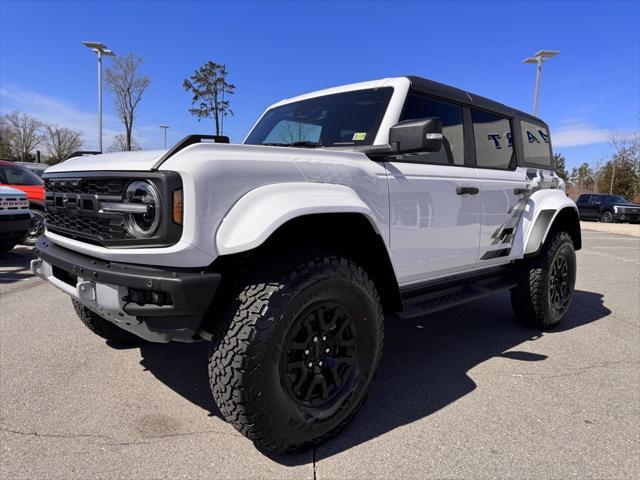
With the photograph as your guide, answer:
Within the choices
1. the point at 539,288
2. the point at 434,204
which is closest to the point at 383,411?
the point at 434,204

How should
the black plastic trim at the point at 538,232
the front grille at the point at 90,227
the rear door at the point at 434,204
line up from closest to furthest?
the front grille at the point at 90,227 < the rear door at the point at 434,204 < the black plastic trim at the point at 538,232

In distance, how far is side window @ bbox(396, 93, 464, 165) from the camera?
2.96 metres

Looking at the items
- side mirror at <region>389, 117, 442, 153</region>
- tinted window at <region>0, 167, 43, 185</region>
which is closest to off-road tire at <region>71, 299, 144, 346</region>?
side mirror at <region>389, 117, 442, 153</region>

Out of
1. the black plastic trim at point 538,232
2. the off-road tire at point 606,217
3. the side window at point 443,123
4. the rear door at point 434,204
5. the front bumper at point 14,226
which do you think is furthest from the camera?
the off-road tire at point 606,217

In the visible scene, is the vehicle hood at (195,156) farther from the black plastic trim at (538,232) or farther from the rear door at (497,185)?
the black plastic trim at (538,232)

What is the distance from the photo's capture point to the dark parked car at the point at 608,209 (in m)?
22.5

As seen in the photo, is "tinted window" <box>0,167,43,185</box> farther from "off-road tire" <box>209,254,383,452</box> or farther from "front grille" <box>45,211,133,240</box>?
"off-road tire" <box>209,254,383,452</box>

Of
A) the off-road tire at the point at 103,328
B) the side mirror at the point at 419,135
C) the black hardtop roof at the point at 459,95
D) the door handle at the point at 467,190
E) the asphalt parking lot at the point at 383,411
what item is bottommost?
the asphalt parking lot at the point at 383,411

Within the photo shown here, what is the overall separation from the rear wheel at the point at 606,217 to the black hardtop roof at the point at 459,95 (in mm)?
22801

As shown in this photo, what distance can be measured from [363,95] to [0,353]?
3218 mm

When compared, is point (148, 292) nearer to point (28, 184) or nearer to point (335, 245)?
point (335, 245)

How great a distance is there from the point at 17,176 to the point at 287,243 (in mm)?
8242

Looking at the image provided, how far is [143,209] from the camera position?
1955mm

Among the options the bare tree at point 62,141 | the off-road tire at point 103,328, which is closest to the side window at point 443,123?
the off-road tire at point 103,328
